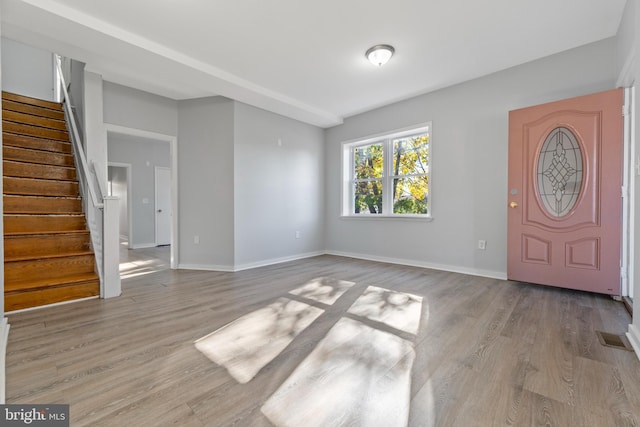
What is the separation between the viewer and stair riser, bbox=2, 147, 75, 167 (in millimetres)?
3648

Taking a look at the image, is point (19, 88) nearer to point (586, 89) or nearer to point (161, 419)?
point (161, 419)

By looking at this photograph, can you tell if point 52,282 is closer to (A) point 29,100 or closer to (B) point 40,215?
(B) point 40,215

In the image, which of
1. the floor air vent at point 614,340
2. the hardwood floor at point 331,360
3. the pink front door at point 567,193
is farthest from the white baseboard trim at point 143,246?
the floor air vent at point 614,340

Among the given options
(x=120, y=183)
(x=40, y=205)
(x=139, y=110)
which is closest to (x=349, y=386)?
(x=40, y=205)

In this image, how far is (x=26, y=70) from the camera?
554 centimetres

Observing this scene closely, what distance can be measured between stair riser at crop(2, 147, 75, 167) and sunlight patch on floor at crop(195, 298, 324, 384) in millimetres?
3830

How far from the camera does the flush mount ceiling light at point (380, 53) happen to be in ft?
9.89

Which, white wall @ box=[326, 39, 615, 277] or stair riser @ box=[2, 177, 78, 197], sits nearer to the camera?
white wall @ box=[326, 39, 615, 277]

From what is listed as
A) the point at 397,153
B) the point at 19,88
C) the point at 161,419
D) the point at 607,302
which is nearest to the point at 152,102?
the point at 19,88

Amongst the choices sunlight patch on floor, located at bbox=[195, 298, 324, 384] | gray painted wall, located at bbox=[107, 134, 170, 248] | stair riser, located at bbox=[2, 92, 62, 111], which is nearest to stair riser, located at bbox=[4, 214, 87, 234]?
stair riser, located at bbox=[2, 92, 62, 111]

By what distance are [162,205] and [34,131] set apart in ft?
10.8

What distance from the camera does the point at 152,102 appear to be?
4289mm

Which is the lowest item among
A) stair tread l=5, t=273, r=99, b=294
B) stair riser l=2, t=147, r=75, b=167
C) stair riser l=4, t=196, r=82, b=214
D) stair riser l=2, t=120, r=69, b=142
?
stair tread l=5, t=273, r=99, b=294

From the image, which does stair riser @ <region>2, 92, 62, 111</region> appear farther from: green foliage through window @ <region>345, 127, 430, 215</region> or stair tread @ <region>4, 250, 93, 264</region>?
green foliage through window @ <region>345, 127, 430, 215</region>
